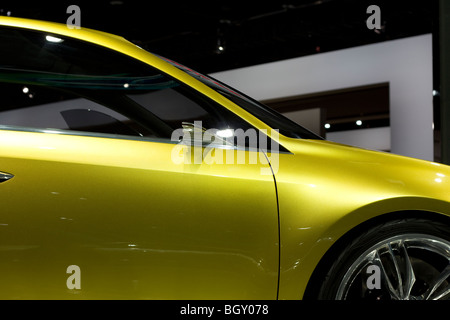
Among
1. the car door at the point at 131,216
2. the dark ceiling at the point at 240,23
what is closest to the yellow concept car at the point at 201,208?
the car door at the point at 131,216

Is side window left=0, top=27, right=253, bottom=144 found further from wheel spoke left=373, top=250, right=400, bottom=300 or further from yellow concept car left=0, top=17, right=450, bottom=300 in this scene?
wheel spoke left=373, top=250, right=400, bottom=300

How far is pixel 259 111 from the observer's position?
7.27 ft

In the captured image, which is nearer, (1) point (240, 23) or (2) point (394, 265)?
(2) point (394, 265)

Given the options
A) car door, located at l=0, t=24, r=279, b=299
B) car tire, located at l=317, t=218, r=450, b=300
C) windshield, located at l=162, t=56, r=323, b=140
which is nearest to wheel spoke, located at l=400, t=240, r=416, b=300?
car tire, located at l=317, t=218, r=450, b=300

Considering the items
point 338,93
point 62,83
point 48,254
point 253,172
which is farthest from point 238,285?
point 338,93

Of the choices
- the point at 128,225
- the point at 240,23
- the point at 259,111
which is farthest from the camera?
the point at 240,23

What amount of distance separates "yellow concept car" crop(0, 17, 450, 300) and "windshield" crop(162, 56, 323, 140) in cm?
2

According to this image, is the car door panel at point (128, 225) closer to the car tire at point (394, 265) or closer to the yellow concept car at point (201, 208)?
the yellow concept car at point (201, 208)

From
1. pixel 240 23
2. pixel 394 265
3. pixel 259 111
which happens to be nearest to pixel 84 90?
pixel 259 111

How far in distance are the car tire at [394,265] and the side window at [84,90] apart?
594 millimetres

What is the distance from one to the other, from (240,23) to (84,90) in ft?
23.6

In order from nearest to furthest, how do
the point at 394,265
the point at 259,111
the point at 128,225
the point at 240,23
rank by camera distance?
the point at 128,225 → the point at 394,265 → the point at 259,111 → the point at 240,23

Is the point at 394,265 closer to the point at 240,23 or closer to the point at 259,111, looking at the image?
the point at 259,111

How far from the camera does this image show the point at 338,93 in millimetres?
7961
